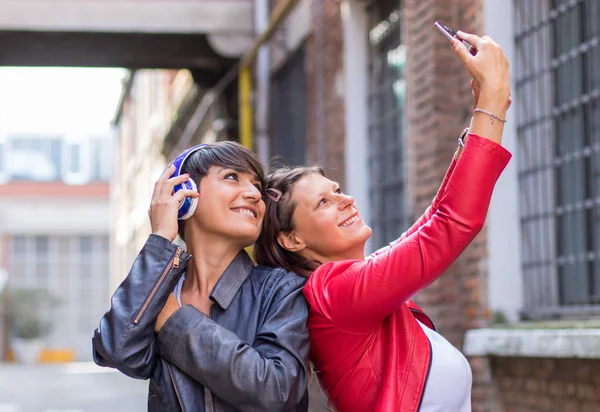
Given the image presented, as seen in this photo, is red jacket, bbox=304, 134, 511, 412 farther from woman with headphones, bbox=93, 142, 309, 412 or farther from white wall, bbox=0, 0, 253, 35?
white wall, bbox=0, 0, 253, 35

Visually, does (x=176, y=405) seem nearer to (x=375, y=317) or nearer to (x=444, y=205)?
(x=375, y=317)

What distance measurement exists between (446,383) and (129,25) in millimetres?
10123

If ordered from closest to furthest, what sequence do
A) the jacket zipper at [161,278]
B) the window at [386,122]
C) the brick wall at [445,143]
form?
the jacket zipper at [161,278] → the brick wall at [445,143] → the window at [386,122]

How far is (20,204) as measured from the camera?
41719 mm

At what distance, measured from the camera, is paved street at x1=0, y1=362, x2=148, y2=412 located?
1347 cm

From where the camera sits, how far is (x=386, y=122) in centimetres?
878

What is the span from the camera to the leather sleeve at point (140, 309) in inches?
92.5

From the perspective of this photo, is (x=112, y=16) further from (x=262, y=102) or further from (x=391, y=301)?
(x=391, y=301)

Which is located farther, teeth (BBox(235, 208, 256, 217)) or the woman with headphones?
teeth (BBox(235, 208, 256, 217))

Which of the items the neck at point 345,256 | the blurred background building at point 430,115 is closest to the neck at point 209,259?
the neck at point 345,256

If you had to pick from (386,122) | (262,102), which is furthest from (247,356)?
(262,102)

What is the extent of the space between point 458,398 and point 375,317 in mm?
293

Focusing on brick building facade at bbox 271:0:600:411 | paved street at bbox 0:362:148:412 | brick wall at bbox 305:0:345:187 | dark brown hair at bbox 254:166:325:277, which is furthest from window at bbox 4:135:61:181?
dark brown hair at bbox 254:166:325:277

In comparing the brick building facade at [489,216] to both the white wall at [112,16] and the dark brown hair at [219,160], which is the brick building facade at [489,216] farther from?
the white wall at [112,16]
